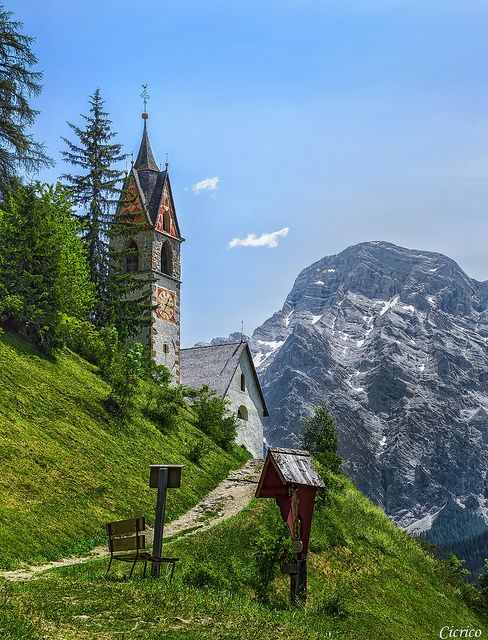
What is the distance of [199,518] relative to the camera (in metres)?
22.7

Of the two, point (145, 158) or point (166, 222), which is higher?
point (145, 158)

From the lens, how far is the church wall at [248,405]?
1842 inches

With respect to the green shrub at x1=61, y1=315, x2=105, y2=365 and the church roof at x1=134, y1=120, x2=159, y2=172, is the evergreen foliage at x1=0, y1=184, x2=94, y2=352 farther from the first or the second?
the church roof at x1=134, y1=120, x2=159, y2=172

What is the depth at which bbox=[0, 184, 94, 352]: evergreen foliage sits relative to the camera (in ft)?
93.2

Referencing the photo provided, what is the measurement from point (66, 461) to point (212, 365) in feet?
90.4

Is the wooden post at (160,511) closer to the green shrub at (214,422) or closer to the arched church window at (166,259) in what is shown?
the green shrub at (214,422)

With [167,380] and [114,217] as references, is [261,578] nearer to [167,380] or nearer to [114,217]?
[167,380]

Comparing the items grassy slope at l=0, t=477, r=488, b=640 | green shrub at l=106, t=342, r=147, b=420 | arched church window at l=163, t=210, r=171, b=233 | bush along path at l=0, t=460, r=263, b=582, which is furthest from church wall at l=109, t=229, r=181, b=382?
grassy slope at l=0, t=477, r=488, b=640

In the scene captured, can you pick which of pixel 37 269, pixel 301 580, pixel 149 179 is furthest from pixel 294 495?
pixel 149 179

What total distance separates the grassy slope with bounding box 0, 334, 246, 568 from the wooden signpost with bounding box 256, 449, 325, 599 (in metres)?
5.94

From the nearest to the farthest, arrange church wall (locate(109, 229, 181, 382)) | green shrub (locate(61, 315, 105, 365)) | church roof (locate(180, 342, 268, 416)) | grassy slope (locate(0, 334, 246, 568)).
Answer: grassy slope (locate(0, 334, 246, 568)) → green shrub (locate(61, 315, 105, 365)) → church wall (locate(109, 229, 181, 382)) → church roof (locate(180, 342, 268, 416))

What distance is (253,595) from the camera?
572 inches

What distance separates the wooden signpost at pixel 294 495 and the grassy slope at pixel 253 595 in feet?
2.15

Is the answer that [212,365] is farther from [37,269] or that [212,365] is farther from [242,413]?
[37,269]
